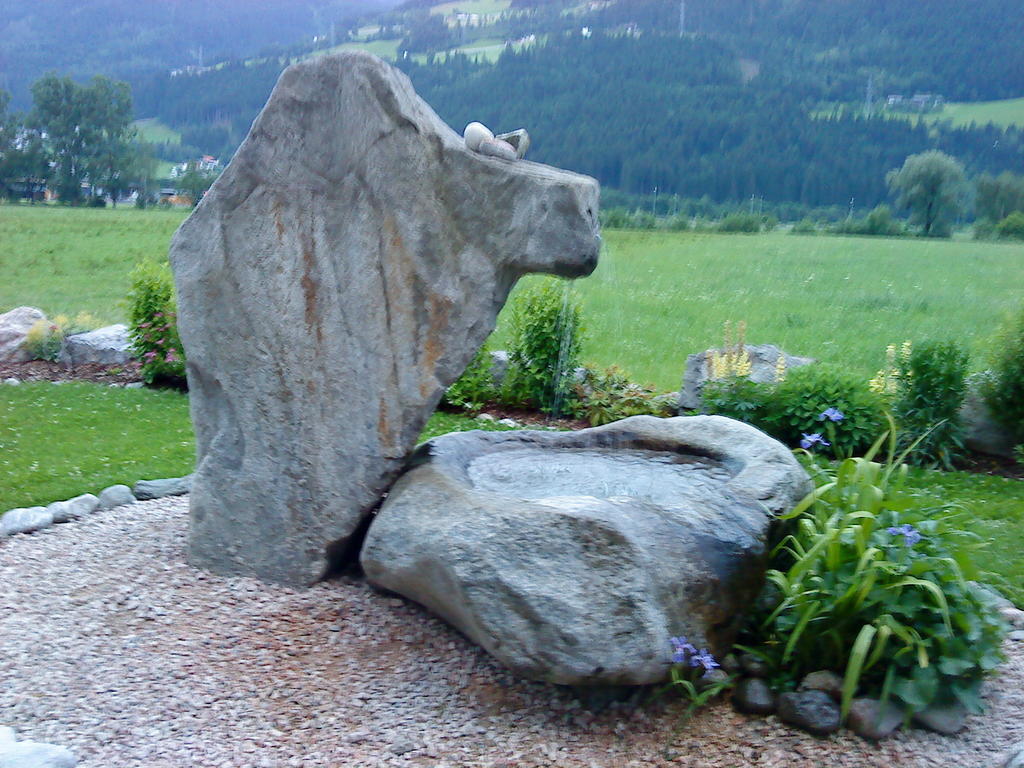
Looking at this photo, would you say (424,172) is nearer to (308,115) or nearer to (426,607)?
(308,115)

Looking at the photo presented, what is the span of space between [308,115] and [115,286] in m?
10.5

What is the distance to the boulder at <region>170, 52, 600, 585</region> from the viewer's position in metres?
4.55

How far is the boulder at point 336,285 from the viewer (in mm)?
4555

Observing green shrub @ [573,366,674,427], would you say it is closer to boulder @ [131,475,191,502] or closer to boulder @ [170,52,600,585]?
boulder @ [131,475,191,502]

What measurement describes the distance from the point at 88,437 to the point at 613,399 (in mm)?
5170

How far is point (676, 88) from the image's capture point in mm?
12000

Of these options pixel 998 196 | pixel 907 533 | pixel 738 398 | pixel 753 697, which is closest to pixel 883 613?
pixel 907 533

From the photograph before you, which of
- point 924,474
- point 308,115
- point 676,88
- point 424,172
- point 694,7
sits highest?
point 694,7

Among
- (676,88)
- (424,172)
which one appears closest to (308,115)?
(424,172)

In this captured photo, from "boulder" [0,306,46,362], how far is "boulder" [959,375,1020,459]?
38.1 ft

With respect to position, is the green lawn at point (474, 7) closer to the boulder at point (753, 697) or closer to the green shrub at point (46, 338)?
the green shrub at point (46, 338)

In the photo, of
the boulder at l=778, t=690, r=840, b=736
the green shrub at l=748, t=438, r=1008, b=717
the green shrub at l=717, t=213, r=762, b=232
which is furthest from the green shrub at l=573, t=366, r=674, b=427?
the boulder at l=778, t=690, r=840, b=736

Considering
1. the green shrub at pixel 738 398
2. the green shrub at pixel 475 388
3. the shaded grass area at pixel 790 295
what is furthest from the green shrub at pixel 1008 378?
the green shrub at pixel 475 388

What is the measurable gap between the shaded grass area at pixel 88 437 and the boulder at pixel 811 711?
17.2 ft
